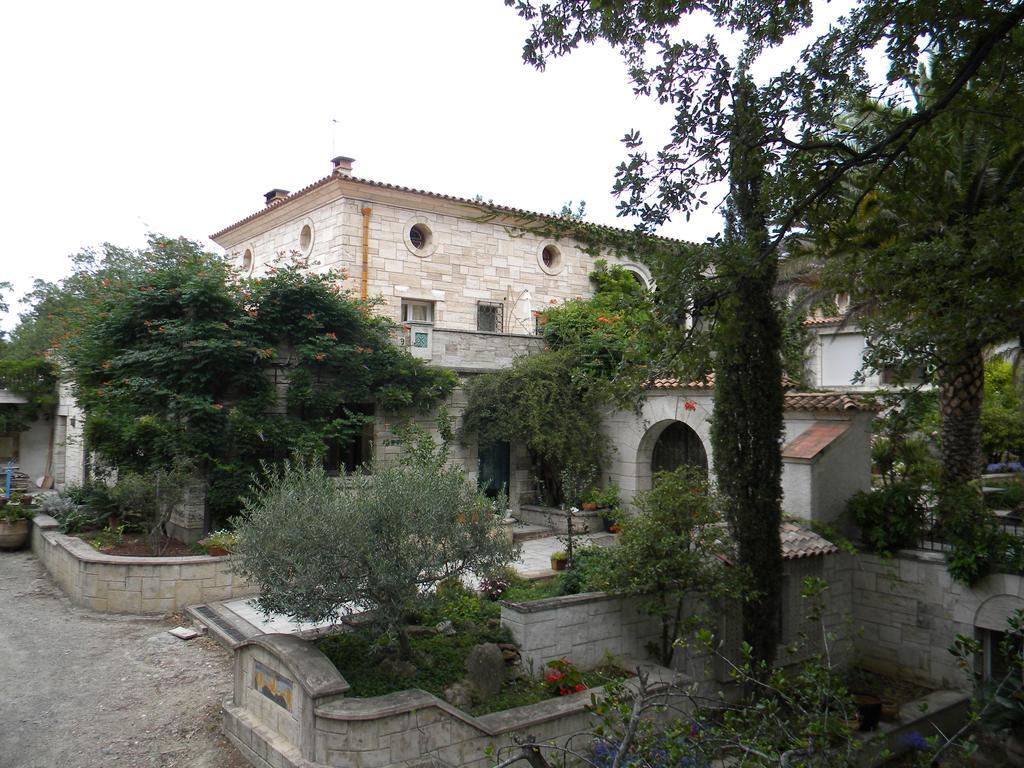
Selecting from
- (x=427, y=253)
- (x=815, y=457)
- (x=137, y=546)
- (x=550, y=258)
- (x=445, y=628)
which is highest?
(x=550, y=258)

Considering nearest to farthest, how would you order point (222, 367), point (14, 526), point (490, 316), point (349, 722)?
point (349, 722) → point (222, 367) → point (14, 526) → point (490, 316)

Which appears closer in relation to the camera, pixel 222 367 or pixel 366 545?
pixel 366 545

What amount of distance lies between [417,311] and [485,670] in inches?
495

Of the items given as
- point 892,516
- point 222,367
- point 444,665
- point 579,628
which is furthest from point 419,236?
point 444,665

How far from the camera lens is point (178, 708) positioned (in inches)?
304

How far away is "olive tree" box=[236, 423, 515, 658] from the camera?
6.35 metres

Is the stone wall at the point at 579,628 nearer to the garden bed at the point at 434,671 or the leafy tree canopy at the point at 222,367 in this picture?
the garden bed at the point at 434,671

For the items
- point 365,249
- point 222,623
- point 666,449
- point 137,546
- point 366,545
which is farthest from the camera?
point 365,249

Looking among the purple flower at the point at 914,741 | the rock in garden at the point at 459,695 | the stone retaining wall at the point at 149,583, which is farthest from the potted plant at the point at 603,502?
the rock in garden at the point at 459,695

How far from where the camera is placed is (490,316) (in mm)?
19500

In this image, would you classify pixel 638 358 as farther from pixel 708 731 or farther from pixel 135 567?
pixel 135 567

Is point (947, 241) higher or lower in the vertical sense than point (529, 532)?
higher

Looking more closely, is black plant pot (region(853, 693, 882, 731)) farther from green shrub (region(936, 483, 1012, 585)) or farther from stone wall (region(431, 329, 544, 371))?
stone wall (region(431, 329, 544, 371))

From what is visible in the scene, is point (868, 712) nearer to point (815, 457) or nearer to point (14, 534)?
point (815, 457)
